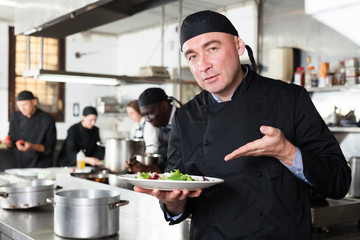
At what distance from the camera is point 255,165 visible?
1.49m

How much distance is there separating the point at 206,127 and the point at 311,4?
0.56 metres

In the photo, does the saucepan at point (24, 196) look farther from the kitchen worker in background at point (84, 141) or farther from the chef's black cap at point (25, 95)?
the chef's black cap at point (25, 95)

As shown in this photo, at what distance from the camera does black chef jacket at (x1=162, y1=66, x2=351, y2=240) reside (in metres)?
1.41

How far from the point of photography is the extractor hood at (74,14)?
2631mm

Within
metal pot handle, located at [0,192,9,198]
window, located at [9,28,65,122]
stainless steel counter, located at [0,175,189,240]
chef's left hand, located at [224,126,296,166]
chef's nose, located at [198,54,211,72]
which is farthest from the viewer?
window, located at [9,28,65,122]

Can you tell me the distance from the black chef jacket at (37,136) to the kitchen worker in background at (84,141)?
8.2 inches

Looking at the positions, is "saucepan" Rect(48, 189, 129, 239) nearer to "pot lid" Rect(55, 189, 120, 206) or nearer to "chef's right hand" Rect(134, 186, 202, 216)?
"pot lid" Rect(55, 189, 120, 206)

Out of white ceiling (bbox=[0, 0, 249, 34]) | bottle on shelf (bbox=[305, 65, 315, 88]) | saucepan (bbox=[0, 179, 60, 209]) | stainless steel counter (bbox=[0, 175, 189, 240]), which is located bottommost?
stainless steel counter (bbox=[0, 175, 189, 240])

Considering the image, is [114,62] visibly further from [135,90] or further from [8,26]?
[8,26]

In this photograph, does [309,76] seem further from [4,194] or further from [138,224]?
[4,194]

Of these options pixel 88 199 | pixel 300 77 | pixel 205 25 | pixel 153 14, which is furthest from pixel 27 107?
pixel 205 25

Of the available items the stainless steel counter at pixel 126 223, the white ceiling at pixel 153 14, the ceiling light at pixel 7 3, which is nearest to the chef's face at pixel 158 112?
the stainless steel counter at pixel 126 223

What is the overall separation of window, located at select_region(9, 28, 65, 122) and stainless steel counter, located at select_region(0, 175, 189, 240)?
5.95 metres

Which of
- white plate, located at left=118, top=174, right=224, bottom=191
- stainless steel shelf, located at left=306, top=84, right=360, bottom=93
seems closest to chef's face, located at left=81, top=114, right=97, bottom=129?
stainless steel shelf, located at left=306, top=84, right=360, bottom=93
